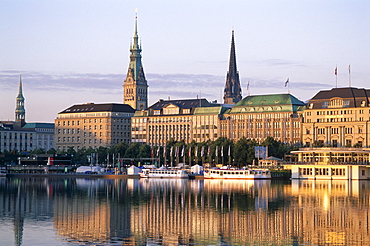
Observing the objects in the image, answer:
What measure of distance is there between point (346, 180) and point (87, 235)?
12050cm

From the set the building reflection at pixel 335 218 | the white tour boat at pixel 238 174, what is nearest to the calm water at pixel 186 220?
the building reflection at pixel 335 218

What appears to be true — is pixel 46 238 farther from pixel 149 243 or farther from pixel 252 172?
pixel 252 172

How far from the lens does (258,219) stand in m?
79.3

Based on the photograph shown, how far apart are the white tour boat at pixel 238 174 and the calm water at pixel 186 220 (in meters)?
72.8

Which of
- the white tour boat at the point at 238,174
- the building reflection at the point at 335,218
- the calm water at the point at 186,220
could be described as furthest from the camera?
the white tour boat at the point at 238,174

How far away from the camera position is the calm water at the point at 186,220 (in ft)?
213

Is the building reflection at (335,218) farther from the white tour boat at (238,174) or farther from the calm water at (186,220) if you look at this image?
the white tour boat at (238,174)

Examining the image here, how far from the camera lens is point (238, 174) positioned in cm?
19325

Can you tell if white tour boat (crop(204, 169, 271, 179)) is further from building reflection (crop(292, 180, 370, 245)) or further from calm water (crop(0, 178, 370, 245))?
calm water (crop(0, 178, 370, 245))

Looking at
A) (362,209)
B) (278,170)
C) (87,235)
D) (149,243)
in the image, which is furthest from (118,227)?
(278,170)

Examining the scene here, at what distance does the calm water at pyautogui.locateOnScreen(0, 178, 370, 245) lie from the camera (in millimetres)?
64875

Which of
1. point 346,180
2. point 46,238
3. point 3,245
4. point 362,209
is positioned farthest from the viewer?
point 346,180

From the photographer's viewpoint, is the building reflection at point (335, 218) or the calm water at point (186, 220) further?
the building reflection at point (335, 218)

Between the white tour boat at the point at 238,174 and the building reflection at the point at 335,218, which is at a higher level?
the white tour boat at the point at 238,174
